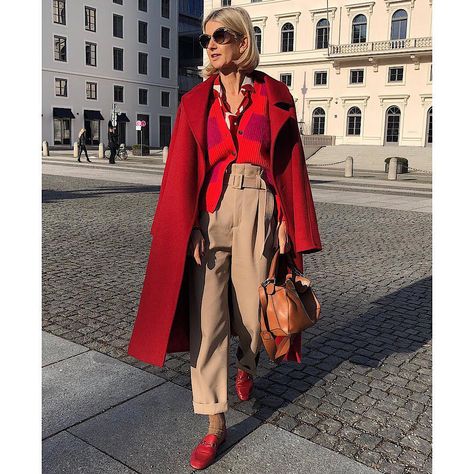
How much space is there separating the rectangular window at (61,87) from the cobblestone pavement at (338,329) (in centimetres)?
4142

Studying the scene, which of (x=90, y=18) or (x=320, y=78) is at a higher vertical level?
(x=90, y=18)

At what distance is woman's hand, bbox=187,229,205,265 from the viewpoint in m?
2.45

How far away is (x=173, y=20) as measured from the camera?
187ft

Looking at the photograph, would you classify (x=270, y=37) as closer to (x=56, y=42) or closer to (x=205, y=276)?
(x=56, y=42)

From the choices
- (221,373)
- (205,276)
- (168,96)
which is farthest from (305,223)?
(168,96)

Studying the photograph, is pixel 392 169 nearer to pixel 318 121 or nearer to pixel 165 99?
pixel 318 121

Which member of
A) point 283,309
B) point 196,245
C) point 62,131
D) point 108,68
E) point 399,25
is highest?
point 399,25

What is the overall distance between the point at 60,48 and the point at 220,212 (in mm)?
49652

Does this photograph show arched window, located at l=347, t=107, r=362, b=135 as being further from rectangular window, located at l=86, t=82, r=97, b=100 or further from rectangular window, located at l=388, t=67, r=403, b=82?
rectangular window, located at l=86, t=82, r=97, b=100

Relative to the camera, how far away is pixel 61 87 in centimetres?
4697

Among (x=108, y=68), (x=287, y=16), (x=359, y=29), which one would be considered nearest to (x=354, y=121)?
(x=359, y=29)

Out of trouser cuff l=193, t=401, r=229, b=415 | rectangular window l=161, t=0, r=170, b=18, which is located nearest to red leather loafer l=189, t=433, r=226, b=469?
trouser cuff l=193, t=401, r=229, b=415

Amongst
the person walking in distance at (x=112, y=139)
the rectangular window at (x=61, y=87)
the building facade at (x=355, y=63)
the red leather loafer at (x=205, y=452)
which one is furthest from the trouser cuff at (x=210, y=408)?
the rectangular window at (x=61, y=87)

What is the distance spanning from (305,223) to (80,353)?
199 centimetres
